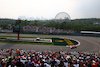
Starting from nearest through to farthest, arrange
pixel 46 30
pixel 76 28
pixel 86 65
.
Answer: pixel 86 65 < pixel 46 30 < pixel 76 28

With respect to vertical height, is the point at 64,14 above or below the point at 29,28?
above

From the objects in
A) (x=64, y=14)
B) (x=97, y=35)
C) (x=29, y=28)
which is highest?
(x=64, y=14)

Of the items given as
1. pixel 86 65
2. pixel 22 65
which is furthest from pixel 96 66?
pixel 22 65

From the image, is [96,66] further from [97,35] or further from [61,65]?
[97,35]

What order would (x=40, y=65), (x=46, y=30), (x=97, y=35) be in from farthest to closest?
1. (x=46, y=30)
2. (x=97, y=35)
3. (x=40, y=65)

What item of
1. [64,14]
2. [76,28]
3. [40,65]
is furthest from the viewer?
[64,14]

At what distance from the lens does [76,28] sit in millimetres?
55125

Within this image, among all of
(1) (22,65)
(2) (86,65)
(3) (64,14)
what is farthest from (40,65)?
(3) (64,14)

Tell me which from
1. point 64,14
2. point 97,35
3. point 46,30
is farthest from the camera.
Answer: point 64,14

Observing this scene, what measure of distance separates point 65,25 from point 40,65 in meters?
47.9

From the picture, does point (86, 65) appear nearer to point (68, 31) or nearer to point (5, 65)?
point (5, 65)

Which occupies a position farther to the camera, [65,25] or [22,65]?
[65,25]

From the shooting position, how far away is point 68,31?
50719 mm

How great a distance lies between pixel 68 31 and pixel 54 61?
4193 centimetres
